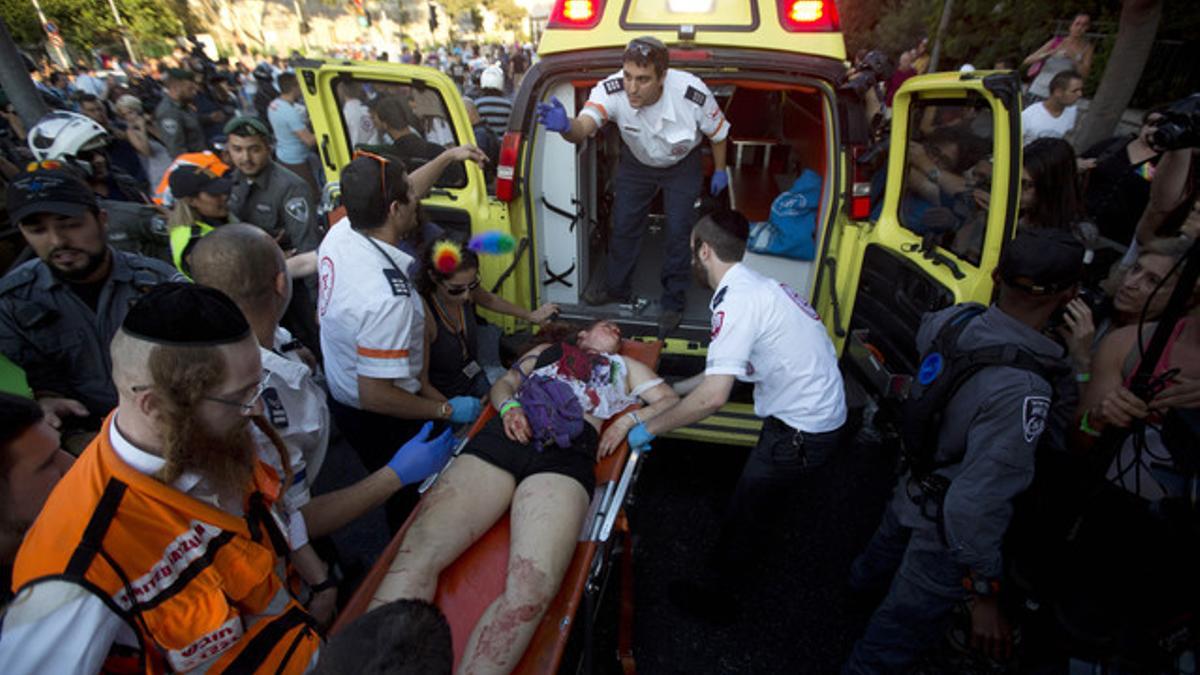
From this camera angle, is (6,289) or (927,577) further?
(6,289)

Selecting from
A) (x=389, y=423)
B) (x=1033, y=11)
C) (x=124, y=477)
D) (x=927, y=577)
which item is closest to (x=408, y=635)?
(x=124, y=477)

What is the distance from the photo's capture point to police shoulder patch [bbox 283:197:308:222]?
407cm

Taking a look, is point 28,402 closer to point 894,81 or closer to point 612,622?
point 612,622

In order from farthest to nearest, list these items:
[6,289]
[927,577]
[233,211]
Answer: [233,211]
[6,289]
[927,577]

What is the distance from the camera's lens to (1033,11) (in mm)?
11977

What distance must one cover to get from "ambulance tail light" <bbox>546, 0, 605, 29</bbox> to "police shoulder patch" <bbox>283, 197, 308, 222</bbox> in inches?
90.0

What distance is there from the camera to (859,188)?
3123 millimetres

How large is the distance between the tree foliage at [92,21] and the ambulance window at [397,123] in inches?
1051

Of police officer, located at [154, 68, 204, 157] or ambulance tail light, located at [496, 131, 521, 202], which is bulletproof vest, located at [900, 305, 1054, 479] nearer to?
ambulance tail light, located at [496, 131, 521, 202]

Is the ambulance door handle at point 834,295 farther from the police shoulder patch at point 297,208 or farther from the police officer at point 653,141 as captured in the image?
the police shoulder patch at point 297,208

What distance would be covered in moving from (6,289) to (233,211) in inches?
71.6

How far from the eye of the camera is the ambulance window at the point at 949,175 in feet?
9.10

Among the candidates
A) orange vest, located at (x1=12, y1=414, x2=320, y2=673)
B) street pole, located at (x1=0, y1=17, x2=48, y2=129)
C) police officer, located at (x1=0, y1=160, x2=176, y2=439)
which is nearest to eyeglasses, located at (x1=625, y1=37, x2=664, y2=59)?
police officer, located at (x1=0, y1=160, x2=176, y2=439)

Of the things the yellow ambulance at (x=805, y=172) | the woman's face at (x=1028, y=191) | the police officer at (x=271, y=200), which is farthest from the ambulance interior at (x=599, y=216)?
the police officer at (x=271, y=200)
